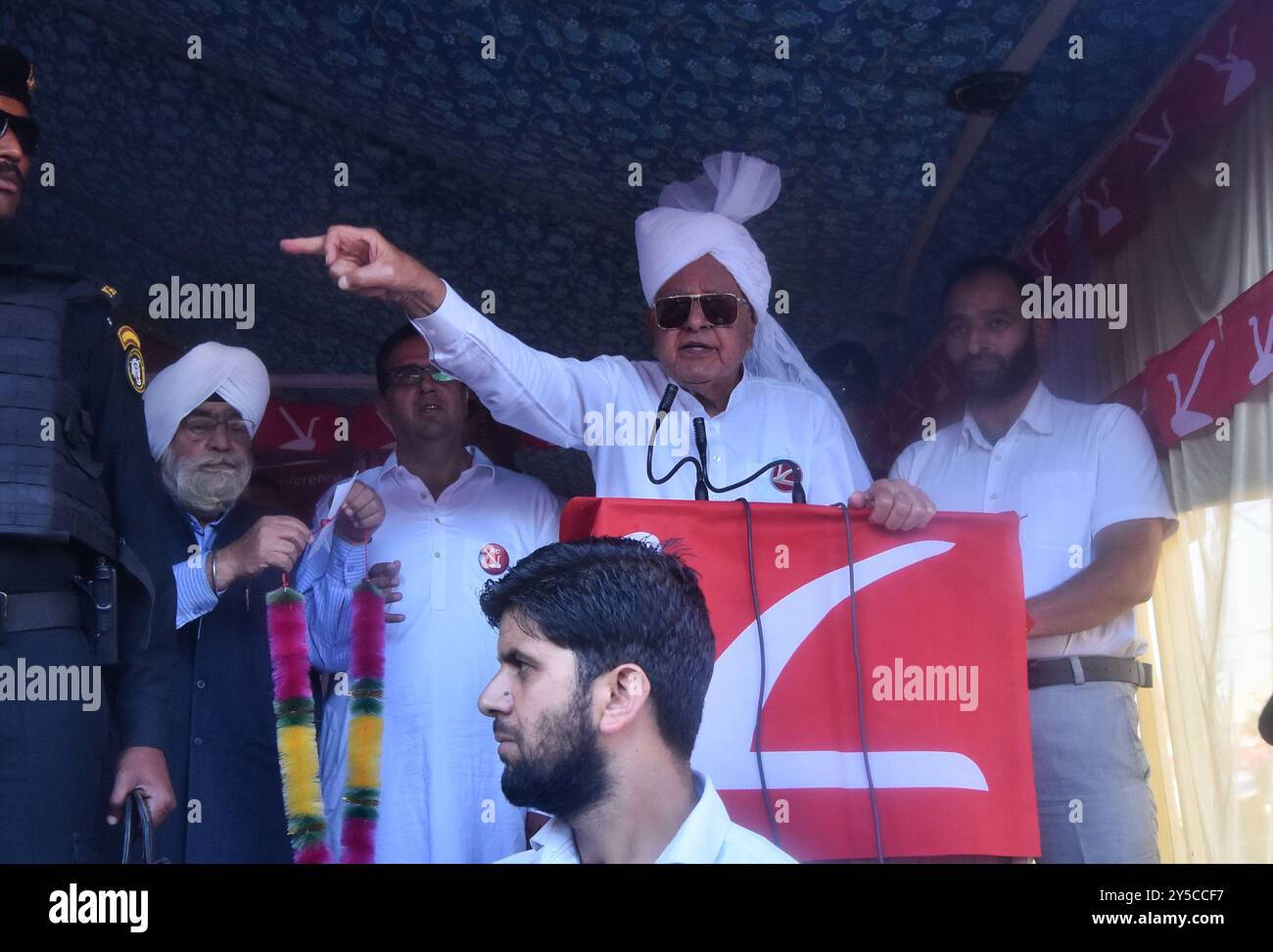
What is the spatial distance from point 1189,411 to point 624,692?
155cm

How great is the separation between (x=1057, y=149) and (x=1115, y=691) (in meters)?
1.37

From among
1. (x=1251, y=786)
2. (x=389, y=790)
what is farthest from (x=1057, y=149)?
(x=389, y=790)

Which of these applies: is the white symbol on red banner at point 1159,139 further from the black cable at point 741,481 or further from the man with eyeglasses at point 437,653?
the man with eyeglasses at point 437,653

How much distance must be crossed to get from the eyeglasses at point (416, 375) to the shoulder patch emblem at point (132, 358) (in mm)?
693

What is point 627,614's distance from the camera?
2.16 metres

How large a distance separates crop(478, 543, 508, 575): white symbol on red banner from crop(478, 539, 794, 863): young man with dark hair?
32.9 inches

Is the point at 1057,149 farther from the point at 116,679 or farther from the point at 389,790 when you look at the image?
the point at 116,679

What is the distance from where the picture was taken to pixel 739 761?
2.31 meters

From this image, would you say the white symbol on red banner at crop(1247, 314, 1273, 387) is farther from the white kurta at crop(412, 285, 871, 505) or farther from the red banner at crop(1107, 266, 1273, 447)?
the white kurta at crop(412, 285, 871, 505)

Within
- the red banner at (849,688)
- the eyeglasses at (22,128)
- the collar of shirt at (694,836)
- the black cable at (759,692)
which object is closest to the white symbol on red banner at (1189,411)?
the red banner at (849,688)

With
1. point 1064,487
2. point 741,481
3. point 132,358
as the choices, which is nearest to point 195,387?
point 132,358

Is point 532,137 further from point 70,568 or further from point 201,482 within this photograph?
point 70,568

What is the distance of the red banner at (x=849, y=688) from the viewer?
7.59 ft

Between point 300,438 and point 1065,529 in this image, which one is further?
point 300,438
